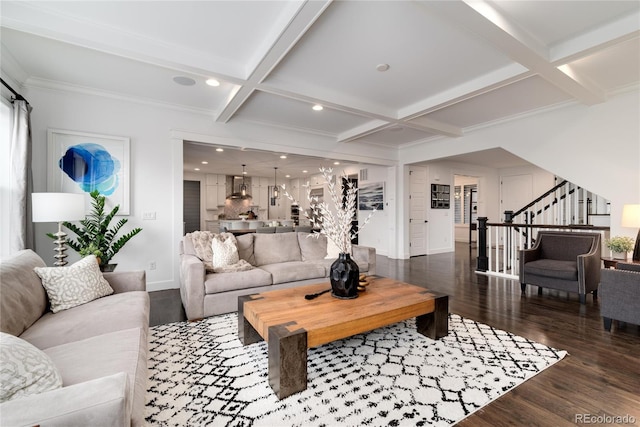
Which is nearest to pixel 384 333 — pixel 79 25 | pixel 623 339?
pixel 623 339

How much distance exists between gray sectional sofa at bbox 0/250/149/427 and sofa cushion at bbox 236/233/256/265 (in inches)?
55.9

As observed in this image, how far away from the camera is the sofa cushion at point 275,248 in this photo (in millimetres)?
3984

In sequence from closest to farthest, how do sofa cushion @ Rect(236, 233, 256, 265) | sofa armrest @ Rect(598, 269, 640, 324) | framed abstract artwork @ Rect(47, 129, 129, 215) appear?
sofa armrest @ Rect(598, 269, 640, 324)
framed abstract artwork @ Rect(47, 129, 129, 215)
sofa cushion @ Rect(236, 233, 256, 265)

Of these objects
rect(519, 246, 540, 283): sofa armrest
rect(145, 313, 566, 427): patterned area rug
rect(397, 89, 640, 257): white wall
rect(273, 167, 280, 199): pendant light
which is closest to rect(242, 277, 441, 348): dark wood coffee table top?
rect(145, 313, 566, 427): patterned area rug

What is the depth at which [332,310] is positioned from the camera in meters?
2.12

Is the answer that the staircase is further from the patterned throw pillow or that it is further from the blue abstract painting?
the blue abstract painting

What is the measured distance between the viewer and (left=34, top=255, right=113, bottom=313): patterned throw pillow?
2047 mm

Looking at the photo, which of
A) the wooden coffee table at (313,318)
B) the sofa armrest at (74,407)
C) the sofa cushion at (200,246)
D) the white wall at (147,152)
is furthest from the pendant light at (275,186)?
the sofa armrest at (74,407)

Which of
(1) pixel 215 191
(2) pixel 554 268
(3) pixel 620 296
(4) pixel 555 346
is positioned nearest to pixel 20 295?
(4) pixel 555 346

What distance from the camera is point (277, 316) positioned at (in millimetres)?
2023

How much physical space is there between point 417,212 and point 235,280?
5.67 metres

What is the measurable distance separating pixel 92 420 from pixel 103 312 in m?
1.35

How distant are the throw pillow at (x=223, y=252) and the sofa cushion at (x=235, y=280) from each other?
0.77 feet

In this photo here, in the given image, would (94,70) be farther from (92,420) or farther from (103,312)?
(92,420)
